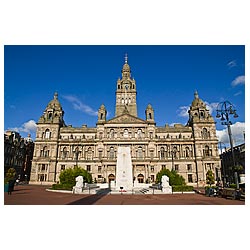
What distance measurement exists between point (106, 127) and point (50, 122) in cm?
1712

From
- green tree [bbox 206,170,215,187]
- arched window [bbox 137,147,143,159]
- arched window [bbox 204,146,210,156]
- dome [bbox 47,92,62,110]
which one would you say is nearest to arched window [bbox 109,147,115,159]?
arched window [bbox 137,147,143,159]

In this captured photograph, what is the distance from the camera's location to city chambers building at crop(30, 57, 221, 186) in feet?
176

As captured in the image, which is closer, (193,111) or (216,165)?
(216,165)

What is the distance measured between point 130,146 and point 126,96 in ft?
74.2

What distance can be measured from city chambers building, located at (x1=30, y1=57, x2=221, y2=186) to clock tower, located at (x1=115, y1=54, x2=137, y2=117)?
8.61 meters

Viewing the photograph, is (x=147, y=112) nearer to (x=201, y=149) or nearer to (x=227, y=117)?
(x=201, y=149)

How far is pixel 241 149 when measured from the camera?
57000 mm

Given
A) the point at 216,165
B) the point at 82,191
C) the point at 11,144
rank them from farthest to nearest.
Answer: the point at 11,144 < the point at 216,165 < the point at 82,191

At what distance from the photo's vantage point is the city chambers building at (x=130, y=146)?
53.6 metres

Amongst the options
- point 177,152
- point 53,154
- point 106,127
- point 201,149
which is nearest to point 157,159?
point 177,152

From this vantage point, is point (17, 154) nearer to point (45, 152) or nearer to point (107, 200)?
point (45, 152)

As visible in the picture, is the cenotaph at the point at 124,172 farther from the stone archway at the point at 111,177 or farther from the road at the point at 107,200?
the stone archway at the point at 111,177

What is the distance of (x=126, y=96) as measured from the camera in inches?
2795

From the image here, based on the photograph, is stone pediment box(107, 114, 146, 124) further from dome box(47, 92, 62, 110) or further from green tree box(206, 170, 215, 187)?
green tree box(206, 170, 215, 187)
